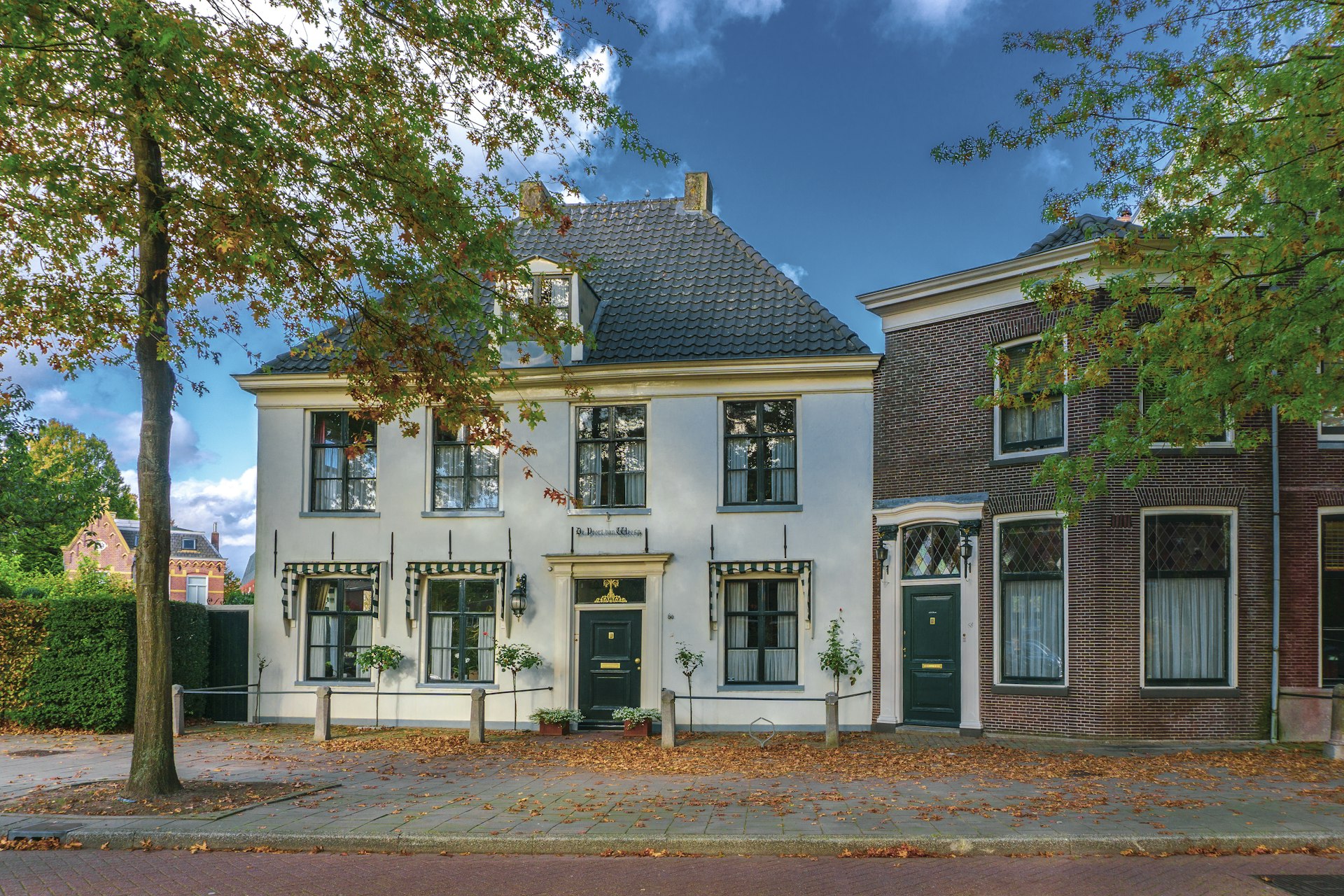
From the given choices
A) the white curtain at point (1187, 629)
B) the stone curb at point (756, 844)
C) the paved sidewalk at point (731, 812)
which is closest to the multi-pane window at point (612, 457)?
the paved sidewalk at point (731, 812)

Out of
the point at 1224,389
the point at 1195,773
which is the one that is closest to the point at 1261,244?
the point at 1224,389

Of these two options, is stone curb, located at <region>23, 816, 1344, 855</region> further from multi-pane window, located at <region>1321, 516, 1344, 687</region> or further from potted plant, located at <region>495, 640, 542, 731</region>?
potted plant, located at <region>495, 640, 542, 731</region>

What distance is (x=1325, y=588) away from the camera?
14.4 m

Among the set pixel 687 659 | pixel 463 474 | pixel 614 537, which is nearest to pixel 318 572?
pixel 463 474

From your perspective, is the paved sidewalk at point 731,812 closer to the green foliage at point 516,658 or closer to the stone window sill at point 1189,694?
the stone window sill at point 1189,694

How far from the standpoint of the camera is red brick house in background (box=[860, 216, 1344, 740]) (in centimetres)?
1426

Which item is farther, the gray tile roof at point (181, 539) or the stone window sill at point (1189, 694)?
the gray tile roof at point (181, 539)

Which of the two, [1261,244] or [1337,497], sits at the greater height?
[1261,244]

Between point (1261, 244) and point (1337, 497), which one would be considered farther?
point (1337, 497)

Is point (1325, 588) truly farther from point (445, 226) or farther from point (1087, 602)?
point (445, 226)

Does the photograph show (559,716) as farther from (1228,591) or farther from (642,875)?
(1228,591)

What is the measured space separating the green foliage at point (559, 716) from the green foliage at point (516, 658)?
2.60ft

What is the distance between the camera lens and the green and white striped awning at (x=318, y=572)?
1798 cm

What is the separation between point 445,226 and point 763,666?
952 centimetres
